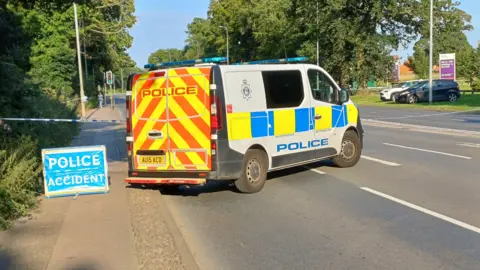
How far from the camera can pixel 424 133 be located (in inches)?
728

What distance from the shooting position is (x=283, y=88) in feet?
31.6

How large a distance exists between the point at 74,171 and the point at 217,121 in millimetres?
2438

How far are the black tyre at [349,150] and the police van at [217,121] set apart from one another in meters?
1.43

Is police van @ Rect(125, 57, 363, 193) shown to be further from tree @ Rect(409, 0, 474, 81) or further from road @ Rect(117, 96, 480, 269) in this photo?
tree @ Rect(409, 0, 474, 81)

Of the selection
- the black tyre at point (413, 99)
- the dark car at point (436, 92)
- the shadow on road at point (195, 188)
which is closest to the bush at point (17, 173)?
the shadow on road at point (195, 188)

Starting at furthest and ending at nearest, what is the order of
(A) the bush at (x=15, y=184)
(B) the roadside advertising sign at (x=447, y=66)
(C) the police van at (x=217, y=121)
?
(B) the roadside advertising sign at (x=447, y=66), (C) the police van at (x=217, y=121), (A) the bush at (x=15, y=184)

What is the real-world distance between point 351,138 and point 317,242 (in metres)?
5.54

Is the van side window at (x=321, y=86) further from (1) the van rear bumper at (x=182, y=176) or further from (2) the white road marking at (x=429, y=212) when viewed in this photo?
(1) the van rear bumper at (x=182, y=176)

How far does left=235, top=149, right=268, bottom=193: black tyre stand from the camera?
352 inches

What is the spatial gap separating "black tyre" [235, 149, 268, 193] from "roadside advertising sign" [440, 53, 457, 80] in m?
33.6

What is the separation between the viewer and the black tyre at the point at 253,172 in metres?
8.95

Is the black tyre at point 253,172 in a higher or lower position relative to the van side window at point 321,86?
lower

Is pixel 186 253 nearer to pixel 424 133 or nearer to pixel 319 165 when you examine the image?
pixel 319 165

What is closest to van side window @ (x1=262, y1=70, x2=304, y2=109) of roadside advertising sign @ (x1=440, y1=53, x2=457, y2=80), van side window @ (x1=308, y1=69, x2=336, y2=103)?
van side window @ (x1=308, y1=69, x2=336, y2=103)
